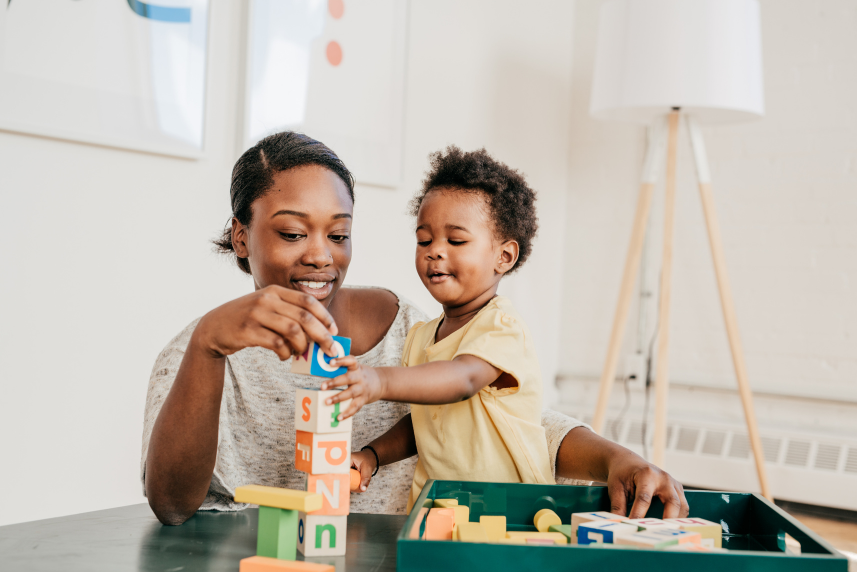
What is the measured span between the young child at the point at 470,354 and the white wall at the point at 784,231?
2.26 m

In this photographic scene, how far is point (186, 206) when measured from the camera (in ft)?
6.48

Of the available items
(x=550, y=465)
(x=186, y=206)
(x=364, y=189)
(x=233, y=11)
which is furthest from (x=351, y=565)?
(x=364, y=189)

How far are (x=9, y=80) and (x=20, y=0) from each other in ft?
0.55

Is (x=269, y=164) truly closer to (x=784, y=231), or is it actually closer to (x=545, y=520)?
(x=545, y=520)

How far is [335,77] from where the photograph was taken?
240 centimetres

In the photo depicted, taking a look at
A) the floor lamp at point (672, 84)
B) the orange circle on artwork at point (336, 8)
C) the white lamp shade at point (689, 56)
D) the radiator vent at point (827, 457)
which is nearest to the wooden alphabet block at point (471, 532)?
the floor lamp at point (672, 84)

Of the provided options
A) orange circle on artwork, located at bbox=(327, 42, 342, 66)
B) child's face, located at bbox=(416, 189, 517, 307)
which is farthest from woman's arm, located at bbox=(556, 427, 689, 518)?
orange circle on artwork, located at bbox=(327, 42, 342, 66)

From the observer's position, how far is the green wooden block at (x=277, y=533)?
0.68m

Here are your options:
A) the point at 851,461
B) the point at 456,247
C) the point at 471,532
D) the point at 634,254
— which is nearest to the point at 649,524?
the point at 471,532

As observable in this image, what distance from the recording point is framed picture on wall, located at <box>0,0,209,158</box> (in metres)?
1.56

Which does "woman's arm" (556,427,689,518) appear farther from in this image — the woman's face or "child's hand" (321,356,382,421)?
the woman's face

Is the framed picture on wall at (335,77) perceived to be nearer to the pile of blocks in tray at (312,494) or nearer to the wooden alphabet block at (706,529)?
the pile of blocks in tray at (312,494)

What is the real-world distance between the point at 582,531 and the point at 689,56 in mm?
2222

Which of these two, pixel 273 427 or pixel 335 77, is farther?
pixel 335 77
